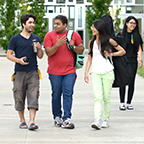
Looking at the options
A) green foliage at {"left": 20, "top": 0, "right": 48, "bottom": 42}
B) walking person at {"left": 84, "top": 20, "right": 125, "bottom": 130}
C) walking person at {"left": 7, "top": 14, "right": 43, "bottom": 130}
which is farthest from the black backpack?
green foliage at {"left": 20, "top": 0, "right": 48, "bottom": 42}

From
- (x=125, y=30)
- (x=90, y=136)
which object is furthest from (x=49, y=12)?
(x=90, y=136)

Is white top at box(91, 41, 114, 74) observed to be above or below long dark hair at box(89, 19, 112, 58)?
below

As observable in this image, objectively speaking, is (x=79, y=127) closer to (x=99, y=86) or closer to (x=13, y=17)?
(x=99, y=86)

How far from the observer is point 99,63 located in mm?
6664

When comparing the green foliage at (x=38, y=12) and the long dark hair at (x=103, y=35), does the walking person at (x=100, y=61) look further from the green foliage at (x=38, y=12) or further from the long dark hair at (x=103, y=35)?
the green foliage at (x=38, y=12)

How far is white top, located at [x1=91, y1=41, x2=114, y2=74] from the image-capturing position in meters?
6.66

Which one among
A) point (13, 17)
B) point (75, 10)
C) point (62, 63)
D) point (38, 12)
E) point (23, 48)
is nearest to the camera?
point (23, 48)

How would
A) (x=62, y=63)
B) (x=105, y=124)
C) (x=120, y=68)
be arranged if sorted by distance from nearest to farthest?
(x=62, y=63), (x=105, y=124), (x=120, y=68)

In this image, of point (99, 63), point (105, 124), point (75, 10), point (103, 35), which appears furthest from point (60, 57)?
point (75, 10)

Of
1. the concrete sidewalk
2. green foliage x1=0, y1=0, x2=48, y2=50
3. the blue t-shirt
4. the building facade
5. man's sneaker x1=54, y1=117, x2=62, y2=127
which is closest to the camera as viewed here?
the concrete sidewalk

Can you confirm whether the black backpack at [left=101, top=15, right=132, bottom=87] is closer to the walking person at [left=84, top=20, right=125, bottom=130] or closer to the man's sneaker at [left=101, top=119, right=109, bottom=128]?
the walking person at [left=84, top=20, right=125, bottom=130]

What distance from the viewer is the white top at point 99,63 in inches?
262

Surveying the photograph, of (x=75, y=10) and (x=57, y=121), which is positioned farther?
(x=75, y=10)

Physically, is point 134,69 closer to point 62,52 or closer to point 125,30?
point 125,30
